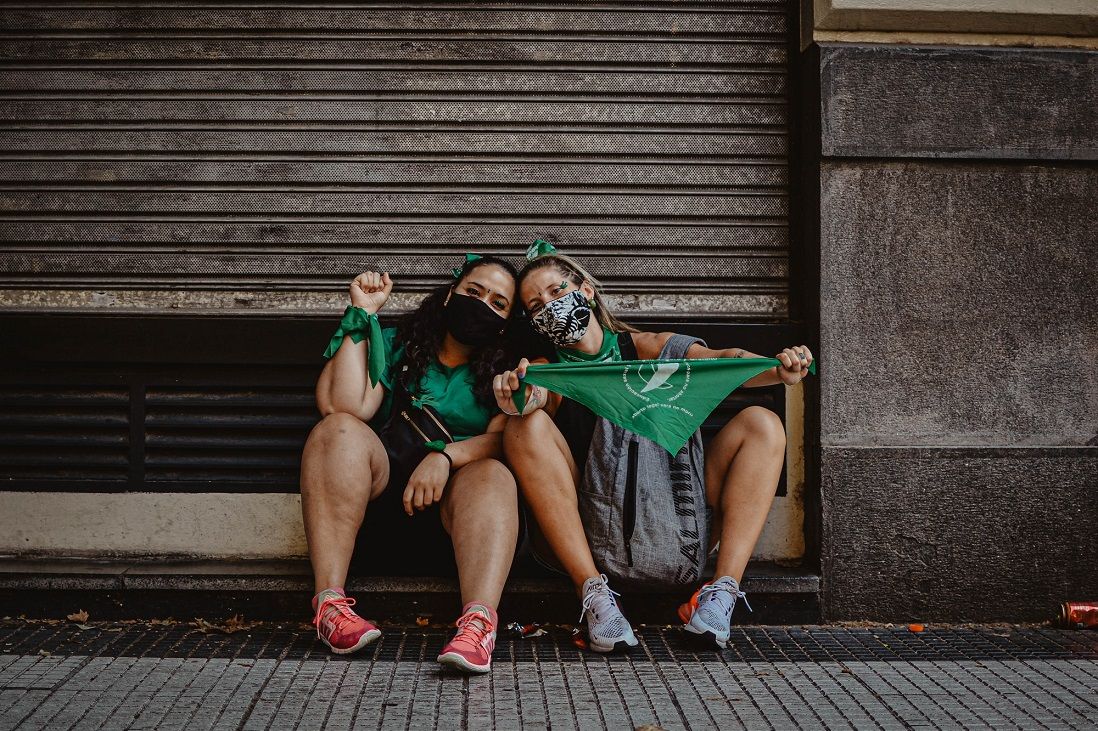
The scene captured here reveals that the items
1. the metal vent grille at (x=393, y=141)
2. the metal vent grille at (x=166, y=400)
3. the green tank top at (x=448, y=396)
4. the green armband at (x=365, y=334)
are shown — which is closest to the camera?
the green armband at (x=365, y=334)

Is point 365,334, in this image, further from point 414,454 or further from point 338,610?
point 338,610

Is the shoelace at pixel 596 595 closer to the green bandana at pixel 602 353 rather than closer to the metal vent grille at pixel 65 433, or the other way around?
the green bandana at pixel 602 353

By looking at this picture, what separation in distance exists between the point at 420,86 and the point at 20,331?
2.17 metres

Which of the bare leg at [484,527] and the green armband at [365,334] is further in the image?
the green armband at [365,334]

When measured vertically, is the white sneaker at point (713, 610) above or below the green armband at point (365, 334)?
below

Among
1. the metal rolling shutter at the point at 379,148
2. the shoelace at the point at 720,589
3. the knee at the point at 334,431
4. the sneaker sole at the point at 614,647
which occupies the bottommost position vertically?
the sneaker sole at the point at 614,647

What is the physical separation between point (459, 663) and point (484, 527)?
515mm

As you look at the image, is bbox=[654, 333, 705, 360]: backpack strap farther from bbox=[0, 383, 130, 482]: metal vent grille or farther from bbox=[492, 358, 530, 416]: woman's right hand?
bbox=[0, 383, 130, 482]: metal vent grille

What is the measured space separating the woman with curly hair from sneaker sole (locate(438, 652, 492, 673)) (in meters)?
0.10

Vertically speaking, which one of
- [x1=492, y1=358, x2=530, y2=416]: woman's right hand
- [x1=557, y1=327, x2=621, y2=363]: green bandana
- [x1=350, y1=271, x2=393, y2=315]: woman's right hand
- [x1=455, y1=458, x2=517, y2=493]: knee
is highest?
[x1=350, y1=271, x2=393, y2=315]: woman's right hand

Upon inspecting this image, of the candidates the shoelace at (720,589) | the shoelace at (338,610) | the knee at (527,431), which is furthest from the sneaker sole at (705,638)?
the shoelace at (338,610)

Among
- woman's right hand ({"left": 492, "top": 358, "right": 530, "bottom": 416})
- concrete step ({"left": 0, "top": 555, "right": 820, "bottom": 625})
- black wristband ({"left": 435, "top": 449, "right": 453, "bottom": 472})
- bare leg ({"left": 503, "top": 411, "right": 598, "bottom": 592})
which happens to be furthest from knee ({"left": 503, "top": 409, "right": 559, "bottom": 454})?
concrete step ({"left": 0, "top": 555, "right": 820, "bottom": 625})

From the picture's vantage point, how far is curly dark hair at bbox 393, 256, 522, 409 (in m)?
3.70

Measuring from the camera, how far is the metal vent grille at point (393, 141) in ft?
14.0
